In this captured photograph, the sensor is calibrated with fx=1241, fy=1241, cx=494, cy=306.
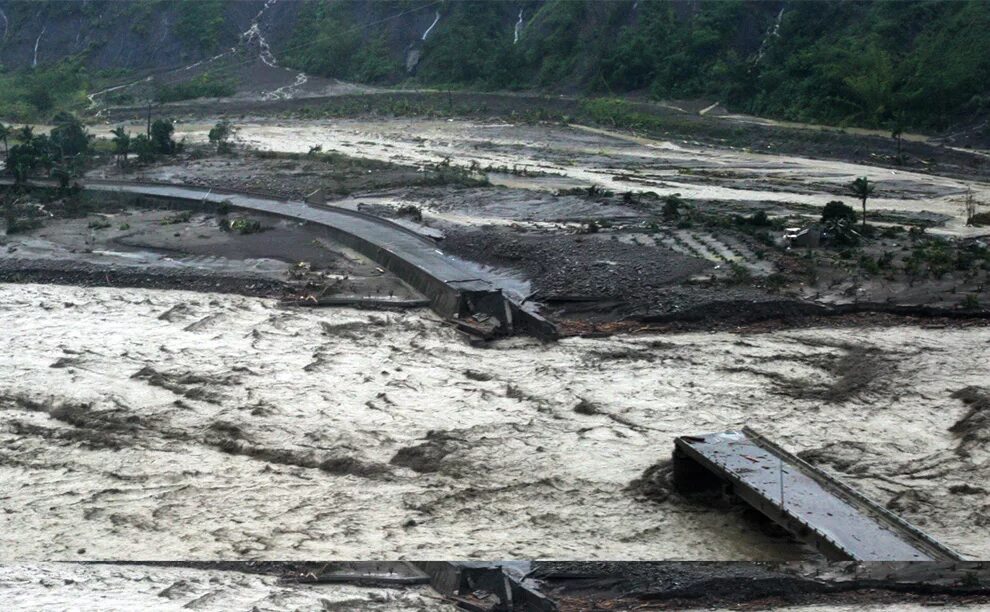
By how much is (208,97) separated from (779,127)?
91.2ft

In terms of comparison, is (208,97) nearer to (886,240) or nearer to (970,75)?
(970,75)

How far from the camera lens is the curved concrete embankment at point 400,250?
72.8ft

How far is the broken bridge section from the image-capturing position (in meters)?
12.6

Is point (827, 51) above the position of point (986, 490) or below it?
above

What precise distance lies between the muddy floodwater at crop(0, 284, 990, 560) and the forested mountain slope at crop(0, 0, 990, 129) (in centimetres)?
2273

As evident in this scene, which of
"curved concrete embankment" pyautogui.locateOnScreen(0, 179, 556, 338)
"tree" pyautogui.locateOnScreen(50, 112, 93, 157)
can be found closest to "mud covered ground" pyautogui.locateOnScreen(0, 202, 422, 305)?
"curved concrete embankment" pyautogui.locateOnScreen(0, 179, 556, 338)

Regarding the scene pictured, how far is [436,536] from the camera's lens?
45.6 feet

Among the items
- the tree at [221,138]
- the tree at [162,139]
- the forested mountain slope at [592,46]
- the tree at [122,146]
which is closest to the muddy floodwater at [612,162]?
the tree at [221,138]

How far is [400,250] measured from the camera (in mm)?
26109

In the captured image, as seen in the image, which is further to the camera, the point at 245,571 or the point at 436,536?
the point at 436,536

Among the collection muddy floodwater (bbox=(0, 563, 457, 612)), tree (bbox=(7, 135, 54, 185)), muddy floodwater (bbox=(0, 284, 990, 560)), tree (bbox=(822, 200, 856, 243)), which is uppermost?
tree (bbox=(7, 135, 54, 185))

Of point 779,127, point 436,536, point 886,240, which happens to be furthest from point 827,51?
point 436,536

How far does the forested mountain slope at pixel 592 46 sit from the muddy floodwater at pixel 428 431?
74.6ft

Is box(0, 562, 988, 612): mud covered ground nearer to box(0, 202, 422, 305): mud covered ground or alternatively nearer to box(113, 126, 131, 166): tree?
box(0, 202, 422, 305): mud covered ground
